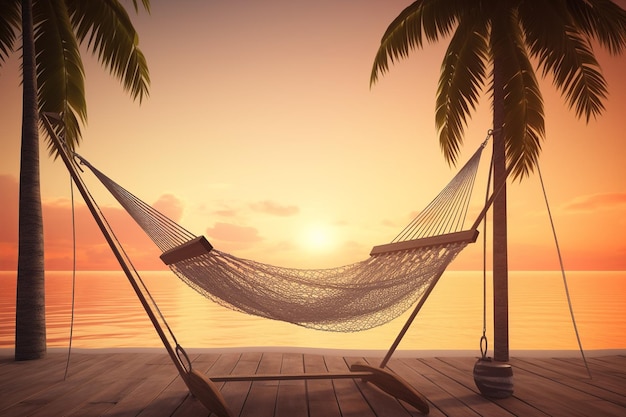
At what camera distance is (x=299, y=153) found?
8.48 meters

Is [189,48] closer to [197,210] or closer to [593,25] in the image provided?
[197,210]

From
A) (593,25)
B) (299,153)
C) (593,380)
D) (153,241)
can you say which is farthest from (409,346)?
(153,241)

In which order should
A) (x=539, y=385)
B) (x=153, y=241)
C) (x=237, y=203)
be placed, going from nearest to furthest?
(x=153, y=241) → (x=539, y=385) → (x=237, y=203)

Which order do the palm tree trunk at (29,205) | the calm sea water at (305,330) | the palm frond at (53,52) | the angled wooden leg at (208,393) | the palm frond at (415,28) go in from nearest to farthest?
1. the angled wooden leg at (208,393)
2. the palm tree trunk at (29,205)
3. the palm frond at (415,28)
4. the palm frond at (53,52)
5. the calm sea water at (305,330)

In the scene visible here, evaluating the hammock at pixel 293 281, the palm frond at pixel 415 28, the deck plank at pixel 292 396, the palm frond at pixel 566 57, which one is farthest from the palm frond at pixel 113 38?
the palm frond at pixel 566 57

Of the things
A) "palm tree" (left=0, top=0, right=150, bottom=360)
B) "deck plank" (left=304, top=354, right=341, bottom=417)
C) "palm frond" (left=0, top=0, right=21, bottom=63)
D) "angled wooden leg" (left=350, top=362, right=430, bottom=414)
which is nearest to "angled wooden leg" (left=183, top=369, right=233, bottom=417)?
"deck plank" (left=304, top=354, right=341, bottom=417)

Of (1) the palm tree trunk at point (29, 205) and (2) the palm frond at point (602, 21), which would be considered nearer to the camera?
(2) the palm frond at point (602, 21)

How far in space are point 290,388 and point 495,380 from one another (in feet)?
3.78

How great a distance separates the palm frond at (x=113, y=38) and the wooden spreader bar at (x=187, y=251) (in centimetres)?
306

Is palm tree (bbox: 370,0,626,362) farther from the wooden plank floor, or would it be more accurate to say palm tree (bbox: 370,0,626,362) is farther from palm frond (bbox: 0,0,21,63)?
palm frond (bbox: 0,0,21,63)

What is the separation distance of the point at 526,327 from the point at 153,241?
9354mm

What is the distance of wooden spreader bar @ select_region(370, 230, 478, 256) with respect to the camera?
261cm

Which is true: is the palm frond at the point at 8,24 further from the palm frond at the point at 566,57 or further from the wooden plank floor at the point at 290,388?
the palm frond at the point at 566,57

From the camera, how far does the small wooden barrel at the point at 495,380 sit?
9.33ft
